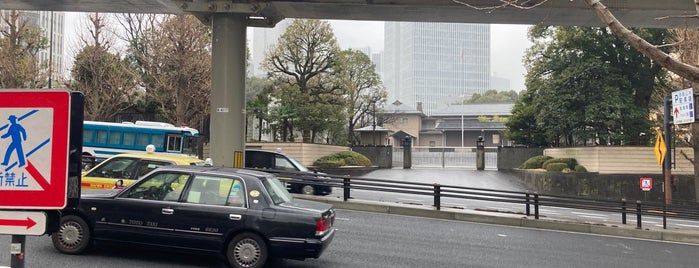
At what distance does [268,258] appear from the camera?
7484 millimetres

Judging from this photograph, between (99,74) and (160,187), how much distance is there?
1096 inches

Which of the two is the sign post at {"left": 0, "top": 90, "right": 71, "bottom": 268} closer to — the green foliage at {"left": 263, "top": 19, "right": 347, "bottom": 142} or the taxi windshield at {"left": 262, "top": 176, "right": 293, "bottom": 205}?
the taxi windshield at {"left": 262, "top": 176, "right": 293, "bottom": 205}

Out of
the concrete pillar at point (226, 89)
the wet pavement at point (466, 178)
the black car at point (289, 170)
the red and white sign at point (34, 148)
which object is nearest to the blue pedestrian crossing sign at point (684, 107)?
the wet pavement at point (466, 178)

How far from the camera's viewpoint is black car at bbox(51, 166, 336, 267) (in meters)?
7.34

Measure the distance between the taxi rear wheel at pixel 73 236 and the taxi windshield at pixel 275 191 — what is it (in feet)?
9.18

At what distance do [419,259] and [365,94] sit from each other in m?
39.0

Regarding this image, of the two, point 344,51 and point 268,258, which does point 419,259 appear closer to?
point 268,258

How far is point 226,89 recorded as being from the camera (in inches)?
717

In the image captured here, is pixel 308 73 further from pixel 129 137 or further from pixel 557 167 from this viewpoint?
pixel 557 167

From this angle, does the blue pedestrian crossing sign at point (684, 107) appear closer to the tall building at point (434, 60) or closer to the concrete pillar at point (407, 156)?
the concrete pillar at point (407, 156)

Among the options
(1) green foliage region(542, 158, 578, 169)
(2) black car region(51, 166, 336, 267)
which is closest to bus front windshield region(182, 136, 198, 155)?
(2) black car region(51, 166, 336, 267)

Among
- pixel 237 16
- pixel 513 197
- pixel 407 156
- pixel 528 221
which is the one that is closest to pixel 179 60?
pixel 237 16

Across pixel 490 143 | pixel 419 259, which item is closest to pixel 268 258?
pixel 419 259

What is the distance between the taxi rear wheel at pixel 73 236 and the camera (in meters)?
7.71
